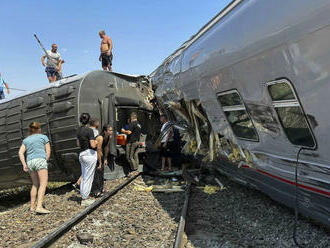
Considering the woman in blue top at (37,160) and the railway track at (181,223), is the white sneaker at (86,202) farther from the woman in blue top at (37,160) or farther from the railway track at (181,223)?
the woman in blue top at (37,160)

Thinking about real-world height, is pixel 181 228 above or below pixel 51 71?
below

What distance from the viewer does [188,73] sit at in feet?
17.2

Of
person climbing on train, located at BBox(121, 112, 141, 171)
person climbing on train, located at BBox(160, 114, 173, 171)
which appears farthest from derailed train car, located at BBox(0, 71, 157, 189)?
person climbing on train, located at BBox(160, 114, 173, 171)

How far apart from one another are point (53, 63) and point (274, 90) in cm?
885

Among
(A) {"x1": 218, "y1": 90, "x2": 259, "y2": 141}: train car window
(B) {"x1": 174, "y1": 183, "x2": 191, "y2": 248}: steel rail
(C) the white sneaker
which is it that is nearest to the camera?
(B) {"x1": 174, "y1": 183, "x2": 191, "y2": 248}: steel rail

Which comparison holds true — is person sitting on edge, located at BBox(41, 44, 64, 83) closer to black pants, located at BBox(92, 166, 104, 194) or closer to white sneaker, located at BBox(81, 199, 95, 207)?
black pants, located at BBox(92, 166, 104, 194)

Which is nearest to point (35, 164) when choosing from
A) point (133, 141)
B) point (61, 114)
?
Result: point (61, 114)

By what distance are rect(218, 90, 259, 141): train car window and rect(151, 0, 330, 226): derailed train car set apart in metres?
0.02

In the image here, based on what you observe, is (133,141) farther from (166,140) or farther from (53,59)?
(53,59)

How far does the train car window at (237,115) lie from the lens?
3.93 metres

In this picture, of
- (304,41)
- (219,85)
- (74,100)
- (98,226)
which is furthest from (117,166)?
(304,41)

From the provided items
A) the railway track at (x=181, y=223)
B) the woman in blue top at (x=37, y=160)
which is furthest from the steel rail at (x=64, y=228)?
the woman in blue top at (x=37, y=160)

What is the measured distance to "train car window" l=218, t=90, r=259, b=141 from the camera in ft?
12.9

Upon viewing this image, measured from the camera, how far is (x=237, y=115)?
418cm
